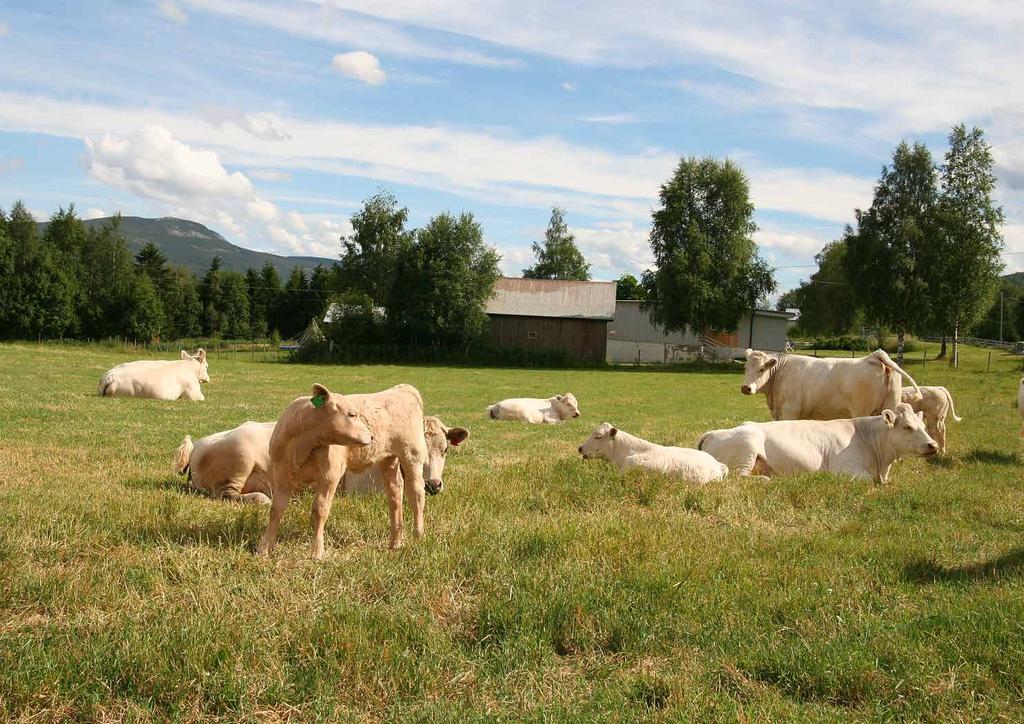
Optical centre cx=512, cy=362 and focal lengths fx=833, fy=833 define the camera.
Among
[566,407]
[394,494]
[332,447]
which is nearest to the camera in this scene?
[332,447]

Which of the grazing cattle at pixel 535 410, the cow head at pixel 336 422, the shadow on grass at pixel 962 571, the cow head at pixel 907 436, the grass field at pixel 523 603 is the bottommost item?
the grazing cattle at pixel 535 410

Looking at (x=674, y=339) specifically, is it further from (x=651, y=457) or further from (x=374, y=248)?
(x=651, y=457)

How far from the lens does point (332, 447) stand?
679 centimetres

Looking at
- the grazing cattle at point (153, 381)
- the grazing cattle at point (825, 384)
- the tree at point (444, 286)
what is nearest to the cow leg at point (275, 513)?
the grazing cattle at point (825, 384)

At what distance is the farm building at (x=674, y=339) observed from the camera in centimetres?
6688

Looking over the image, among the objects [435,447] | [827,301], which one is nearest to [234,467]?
[435,447]

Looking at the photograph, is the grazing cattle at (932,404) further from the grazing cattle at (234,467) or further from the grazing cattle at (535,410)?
the grazing cattle at (234,467)

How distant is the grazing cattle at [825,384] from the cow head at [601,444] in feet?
22.3

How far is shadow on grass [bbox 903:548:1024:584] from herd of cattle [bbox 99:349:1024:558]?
12.8 ft

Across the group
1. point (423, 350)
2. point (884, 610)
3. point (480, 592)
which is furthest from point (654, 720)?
point (423, 350)

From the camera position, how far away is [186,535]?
7.24 meters

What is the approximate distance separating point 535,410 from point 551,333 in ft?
134

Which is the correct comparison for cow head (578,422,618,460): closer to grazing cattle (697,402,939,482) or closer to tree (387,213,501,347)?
grazing cattle (697,402,939,482)

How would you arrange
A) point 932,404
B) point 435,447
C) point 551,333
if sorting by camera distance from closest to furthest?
point 435,447, point 932,404, point 551,333
